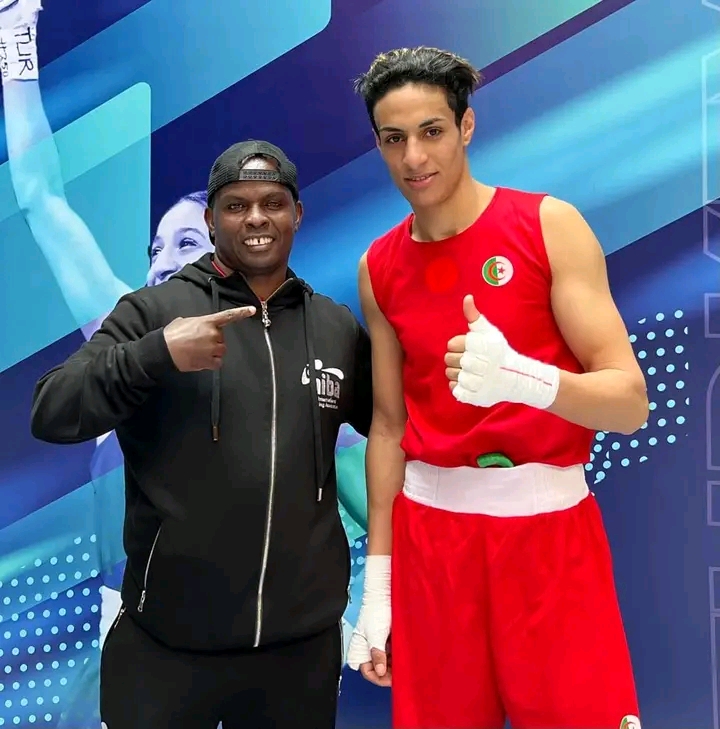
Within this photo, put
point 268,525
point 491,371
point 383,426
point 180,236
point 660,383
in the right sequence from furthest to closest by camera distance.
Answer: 1. point 180,236
2. point 660,383
3. point 383,426
4. point 268,525
5. point 491,371

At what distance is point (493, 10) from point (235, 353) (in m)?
1.31

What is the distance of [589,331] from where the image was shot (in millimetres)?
1274

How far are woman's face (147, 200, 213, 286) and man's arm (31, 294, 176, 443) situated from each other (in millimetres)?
892

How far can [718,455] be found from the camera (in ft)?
6.75

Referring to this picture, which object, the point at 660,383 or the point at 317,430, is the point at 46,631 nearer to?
the point at 317,430

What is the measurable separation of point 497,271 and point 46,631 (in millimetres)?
1807

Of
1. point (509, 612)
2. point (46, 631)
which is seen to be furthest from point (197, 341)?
point (46, 631)

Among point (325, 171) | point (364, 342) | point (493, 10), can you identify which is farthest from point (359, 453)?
point (493, 10)

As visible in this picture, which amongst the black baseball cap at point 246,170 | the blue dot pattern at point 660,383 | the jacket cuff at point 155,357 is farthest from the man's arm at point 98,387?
the blue dot pattern at point 660,383

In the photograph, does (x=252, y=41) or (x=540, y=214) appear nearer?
(x=540, y=214)

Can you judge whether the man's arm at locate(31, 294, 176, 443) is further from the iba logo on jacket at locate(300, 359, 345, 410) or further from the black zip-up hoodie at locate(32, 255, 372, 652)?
the iba logo on jacket at locate(300, 359, 345, 410)

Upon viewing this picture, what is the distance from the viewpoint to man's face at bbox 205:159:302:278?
1388mm

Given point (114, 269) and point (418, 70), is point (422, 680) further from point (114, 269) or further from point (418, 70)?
point (114, 269)

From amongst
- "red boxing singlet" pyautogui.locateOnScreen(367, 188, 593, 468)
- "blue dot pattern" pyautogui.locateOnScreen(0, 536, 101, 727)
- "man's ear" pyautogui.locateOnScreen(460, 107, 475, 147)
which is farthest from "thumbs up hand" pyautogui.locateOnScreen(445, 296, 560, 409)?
"blue dot pattern" pyautogui.locateOnScreen(0, 536, 101, 727)
